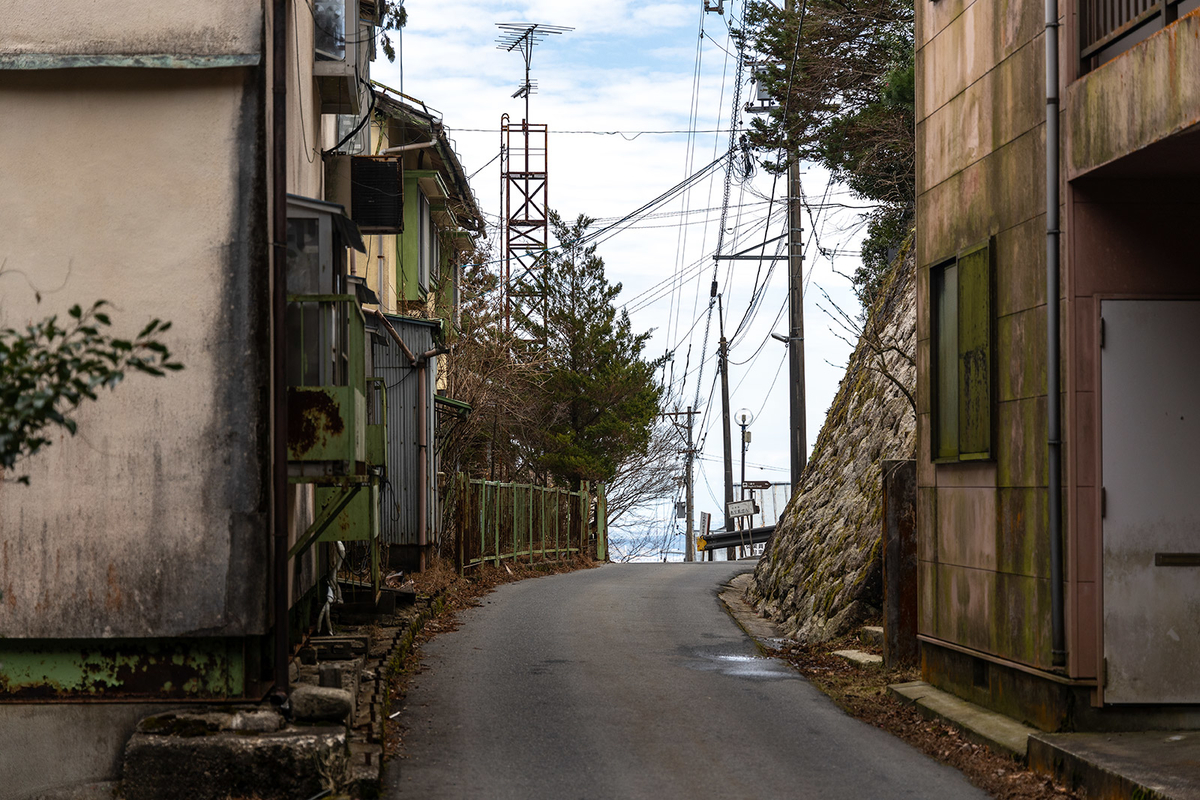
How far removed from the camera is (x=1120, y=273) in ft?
28.0

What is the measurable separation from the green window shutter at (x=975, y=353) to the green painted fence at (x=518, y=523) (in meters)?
12.8

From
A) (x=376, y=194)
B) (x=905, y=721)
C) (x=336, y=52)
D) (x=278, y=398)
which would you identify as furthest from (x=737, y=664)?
(x=336, y=52)

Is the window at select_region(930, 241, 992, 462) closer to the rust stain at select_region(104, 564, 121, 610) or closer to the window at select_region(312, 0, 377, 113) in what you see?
the window at select_region(312, 0, 377, 113)

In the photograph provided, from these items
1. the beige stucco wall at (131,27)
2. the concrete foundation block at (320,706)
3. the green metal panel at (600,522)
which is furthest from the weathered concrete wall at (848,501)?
the green metal panel at (600,522)

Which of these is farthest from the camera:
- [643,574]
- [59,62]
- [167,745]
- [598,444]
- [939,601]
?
[598,444]

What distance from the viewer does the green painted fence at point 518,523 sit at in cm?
2241

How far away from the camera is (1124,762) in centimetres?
730

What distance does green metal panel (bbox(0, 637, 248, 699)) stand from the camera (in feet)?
26.6

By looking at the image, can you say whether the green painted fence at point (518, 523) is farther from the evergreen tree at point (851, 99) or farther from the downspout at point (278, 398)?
the downspout at point (278, 398)

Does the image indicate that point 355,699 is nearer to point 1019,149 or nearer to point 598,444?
point 1019,149

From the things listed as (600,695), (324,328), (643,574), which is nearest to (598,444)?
(643,574)

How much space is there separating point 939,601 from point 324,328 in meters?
6.20

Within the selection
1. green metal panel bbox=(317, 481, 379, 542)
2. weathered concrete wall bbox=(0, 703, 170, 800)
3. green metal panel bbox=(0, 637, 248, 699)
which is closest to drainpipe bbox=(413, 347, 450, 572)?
green metal panel bbox=(317, 481, 379, 542)

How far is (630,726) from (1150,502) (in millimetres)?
4488
